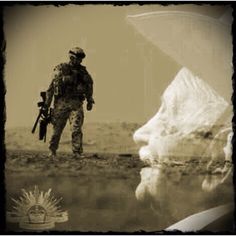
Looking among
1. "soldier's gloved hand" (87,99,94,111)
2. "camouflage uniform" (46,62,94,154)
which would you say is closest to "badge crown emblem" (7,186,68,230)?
"camouflage uniform" (46,62,94,154)

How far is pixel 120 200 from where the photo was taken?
55.3 inches

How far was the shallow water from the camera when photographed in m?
1.40

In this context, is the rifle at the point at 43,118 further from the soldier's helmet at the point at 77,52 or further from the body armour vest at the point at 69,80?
the soldier's helmet at the point at 77,52

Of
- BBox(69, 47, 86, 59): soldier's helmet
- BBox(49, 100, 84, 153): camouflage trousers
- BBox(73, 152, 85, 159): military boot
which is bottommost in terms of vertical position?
BBox(73, 152, 85, 159): military boot

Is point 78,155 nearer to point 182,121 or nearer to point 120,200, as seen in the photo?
point 120,200

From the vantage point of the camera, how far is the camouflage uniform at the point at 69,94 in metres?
1.42

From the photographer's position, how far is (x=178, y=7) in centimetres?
142

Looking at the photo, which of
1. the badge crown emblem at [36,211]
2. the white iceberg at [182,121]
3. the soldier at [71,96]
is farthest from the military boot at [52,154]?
the white iceberg at [182,121]

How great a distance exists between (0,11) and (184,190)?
97 centimetres

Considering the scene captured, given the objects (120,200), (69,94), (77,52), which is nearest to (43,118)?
(69,94)

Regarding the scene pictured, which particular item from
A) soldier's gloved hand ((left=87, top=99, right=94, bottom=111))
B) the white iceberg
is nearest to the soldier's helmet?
soldier's gloved hand ((left=87, top=99, right=94, bottom=111))

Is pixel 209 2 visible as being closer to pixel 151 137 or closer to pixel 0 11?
pixel 151 137

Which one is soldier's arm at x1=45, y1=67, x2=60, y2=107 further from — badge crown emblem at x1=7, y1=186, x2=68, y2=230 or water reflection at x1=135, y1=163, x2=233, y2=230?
water reflection at x1=135, y1=163, x2=233, y2=230

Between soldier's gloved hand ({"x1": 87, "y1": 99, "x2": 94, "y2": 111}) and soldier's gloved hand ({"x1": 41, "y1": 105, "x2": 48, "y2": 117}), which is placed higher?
soldier's gloved hand ({"x1": 87, "y1": 99, "x2": 94, "y2": 111})
